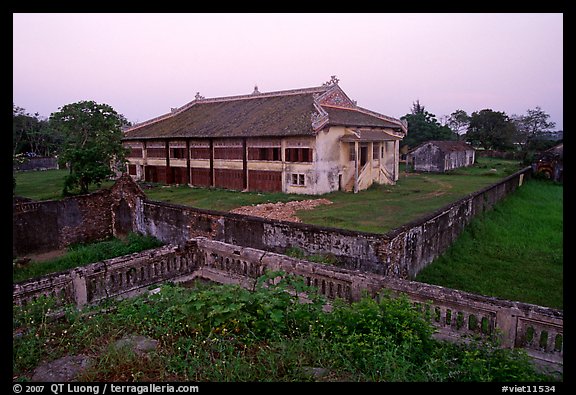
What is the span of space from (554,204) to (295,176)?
13.9 meters

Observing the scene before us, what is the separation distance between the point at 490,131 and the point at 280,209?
46.5 m

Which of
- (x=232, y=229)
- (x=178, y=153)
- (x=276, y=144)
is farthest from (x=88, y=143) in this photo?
Result: (x=232, y=229)

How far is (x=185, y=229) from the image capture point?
488 inches

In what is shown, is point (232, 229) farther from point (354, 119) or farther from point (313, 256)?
point (354, 119)

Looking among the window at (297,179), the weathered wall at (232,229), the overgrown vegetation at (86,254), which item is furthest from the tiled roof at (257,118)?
the overgrown vegetation at (86,254)

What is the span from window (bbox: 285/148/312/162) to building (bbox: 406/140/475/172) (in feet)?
70.6

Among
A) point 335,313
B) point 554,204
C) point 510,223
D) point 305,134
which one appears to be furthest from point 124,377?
point 554,204

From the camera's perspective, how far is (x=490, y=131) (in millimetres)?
55750

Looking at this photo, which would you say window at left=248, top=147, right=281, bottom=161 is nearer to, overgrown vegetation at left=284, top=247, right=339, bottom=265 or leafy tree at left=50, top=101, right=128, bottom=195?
leafy tree at left=50, top=101, right=128, bottom=195

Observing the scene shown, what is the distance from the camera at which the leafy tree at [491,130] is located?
2167 inches

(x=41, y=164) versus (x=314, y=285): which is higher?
(x=41, y=164)

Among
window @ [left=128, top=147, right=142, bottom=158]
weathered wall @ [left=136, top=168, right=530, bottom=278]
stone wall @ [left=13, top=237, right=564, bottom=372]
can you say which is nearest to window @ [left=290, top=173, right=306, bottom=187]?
weathered wall @ [left=136, top=168, right=530, bottom=278]

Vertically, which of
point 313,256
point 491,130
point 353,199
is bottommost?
point 313,256

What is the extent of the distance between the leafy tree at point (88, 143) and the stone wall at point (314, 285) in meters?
17.4
